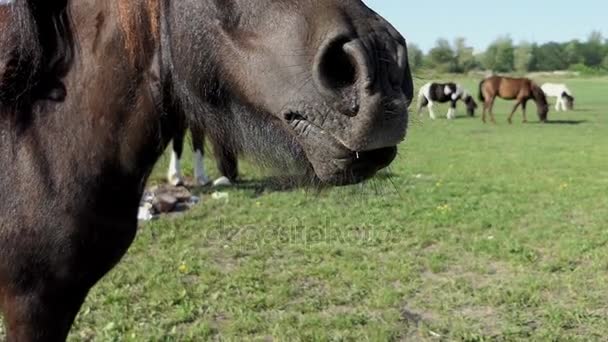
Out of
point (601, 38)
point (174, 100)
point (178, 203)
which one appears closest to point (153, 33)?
point (174, 100)

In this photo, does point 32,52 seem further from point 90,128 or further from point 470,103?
point 470,103

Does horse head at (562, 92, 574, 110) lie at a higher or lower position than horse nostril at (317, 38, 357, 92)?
lower

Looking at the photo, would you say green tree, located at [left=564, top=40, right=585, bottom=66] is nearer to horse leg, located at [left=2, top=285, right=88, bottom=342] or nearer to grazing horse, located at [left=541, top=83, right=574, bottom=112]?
grazing horse, located at [left=541, top=83, right=574, bottom=112]

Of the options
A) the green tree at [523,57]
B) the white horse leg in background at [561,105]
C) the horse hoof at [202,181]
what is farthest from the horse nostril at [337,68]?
the green tree at [523,57]

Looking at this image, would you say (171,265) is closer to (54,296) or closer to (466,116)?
(54,296)

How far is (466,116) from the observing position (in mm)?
31641

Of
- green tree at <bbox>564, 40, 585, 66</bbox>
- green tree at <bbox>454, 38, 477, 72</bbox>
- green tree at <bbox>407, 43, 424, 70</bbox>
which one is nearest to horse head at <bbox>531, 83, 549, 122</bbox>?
green tree at <bbox>454, 38, 477, 72</bbox>

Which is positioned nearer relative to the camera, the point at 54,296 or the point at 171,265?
the point at 54,296

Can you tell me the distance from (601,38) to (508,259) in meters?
118

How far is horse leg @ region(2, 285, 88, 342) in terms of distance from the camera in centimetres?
196

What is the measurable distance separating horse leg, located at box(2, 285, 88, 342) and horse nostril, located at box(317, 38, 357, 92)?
1.09 m

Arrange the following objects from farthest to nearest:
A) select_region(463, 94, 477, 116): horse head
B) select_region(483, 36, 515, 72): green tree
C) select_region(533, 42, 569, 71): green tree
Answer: select_region(533, 42, 569, 71): green tree
select_region(483, 36, 515, 72): green tree
select_region(463, 94, 477, 116): horse head

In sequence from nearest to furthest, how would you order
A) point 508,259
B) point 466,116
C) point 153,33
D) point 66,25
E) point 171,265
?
point 153,33 → point 66,25 → point 171,265 → point 508,259 → point 466,116

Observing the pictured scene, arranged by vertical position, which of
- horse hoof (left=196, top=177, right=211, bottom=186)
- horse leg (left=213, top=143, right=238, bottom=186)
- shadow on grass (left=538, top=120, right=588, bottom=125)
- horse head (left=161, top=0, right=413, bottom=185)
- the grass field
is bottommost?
shadow on grass (left=538, top=120, right=588, bottom=125)
